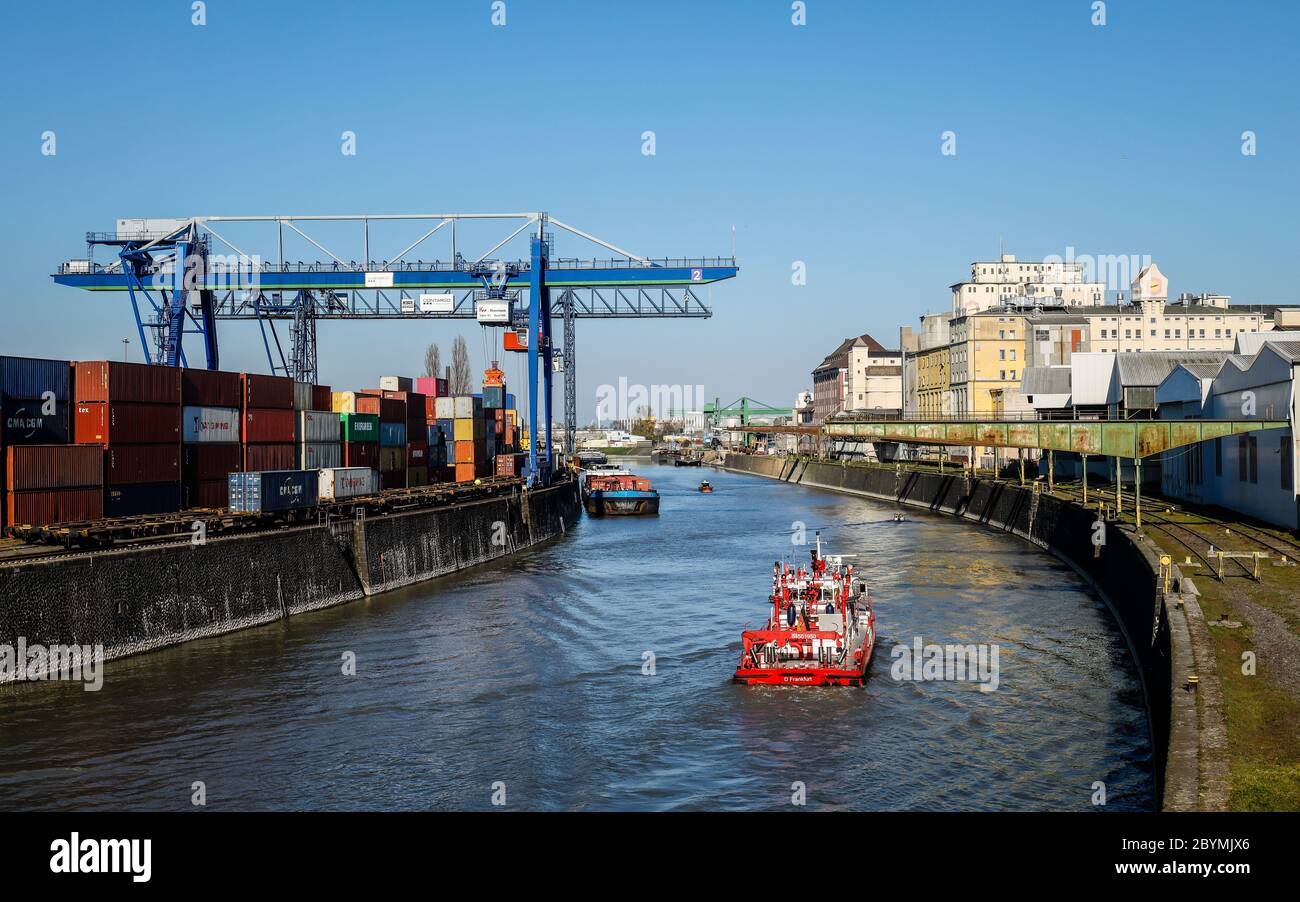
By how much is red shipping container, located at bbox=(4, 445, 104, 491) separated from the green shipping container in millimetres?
19288

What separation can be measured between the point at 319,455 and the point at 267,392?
17.7 ft

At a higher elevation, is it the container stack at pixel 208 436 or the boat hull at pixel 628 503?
the container stack at pixel 208 436

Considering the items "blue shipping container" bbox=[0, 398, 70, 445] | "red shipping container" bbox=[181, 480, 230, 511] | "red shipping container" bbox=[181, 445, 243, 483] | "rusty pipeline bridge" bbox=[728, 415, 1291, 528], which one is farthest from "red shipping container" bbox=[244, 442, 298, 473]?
"rusty pipeline bridge" bbox=[728, 415, 1291, 528]

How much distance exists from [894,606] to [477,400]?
138ft

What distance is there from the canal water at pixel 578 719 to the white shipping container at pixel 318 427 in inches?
425

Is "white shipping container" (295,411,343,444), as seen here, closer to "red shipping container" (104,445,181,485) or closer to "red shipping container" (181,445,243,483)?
"red shipping container" (181,445,243,483)

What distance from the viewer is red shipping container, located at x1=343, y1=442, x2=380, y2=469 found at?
5525 cm

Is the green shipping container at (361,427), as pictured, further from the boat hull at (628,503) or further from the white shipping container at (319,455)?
the boat hull at (628,503)

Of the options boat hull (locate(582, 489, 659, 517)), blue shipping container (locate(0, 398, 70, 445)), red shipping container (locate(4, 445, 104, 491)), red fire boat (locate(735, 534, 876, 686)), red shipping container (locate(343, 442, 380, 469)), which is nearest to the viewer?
red fire boat (locate(735, 534, 876, 686))

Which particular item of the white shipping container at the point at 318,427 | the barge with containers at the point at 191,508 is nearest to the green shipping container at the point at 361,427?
the barge with containers at the point at 191,508

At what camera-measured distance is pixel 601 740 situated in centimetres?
2469

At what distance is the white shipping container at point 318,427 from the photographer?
4994 cm

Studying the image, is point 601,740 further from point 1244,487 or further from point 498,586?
point 1244,487

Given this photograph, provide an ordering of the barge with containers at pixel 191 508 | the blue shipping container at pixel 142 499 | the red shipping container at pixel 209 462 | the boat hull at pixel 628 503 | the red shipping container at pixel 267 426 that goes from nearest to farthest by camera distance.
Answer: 1. the barge with containers at pixel 191 508
2. the blue shipping container at pixel 142 499
3. the red shipping container at pixel 209 462
4. the red shipping container at pixel 267 426
5. the boat hull at pixel 628 503
